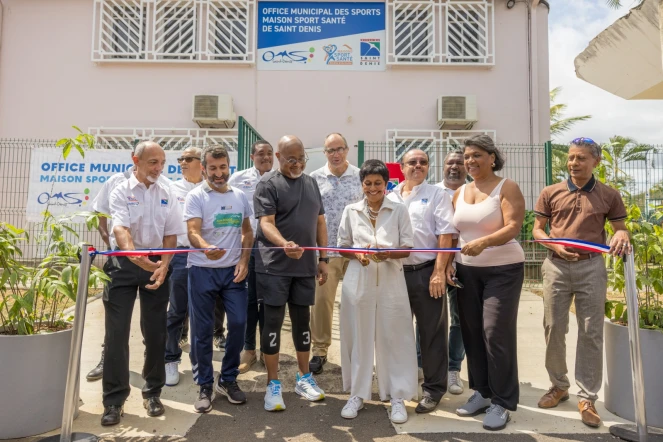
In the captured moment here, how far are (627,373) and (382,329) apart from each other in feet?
5.47

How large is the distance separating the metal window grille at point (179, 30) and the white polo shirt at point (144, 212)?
8.02 metres

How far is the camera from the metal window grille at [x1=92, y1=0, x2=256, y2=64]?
1073cm

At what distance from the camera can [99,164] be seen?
874cm

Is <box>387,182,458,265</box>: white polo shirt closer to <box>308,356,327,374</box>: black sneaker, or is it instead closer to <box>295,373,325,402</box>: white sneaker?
<box>295,373,325,402</box>: white sneaker

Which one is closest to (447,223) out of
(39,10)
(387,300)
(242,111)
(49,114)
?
(387,300)

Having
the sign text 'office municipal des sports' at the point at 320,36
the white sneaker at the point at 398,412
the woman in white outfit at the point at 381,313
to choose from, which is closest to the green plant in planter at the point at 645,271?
the woman in white outfit at the point at 381,313

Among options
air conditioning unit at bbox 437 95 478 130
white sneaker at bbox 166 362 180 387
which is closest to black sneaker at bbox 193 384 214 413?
white sneaker at bbox 166 362 180 387

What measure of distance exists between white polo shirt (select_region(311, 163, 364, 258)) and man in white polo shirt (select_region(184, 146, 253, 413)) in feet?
3.63

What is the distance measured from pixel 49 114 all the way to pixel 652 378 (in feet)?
39.0

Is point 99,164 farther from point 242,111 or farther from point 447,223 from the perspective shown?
point 447,223

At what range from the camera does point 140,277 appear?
10.4ft

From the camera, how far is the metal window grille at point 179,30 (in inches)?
422

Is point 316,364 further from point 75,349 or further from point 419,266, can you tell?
point 75,349

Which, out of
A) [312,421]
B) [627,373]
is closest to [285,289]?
[312,421]
